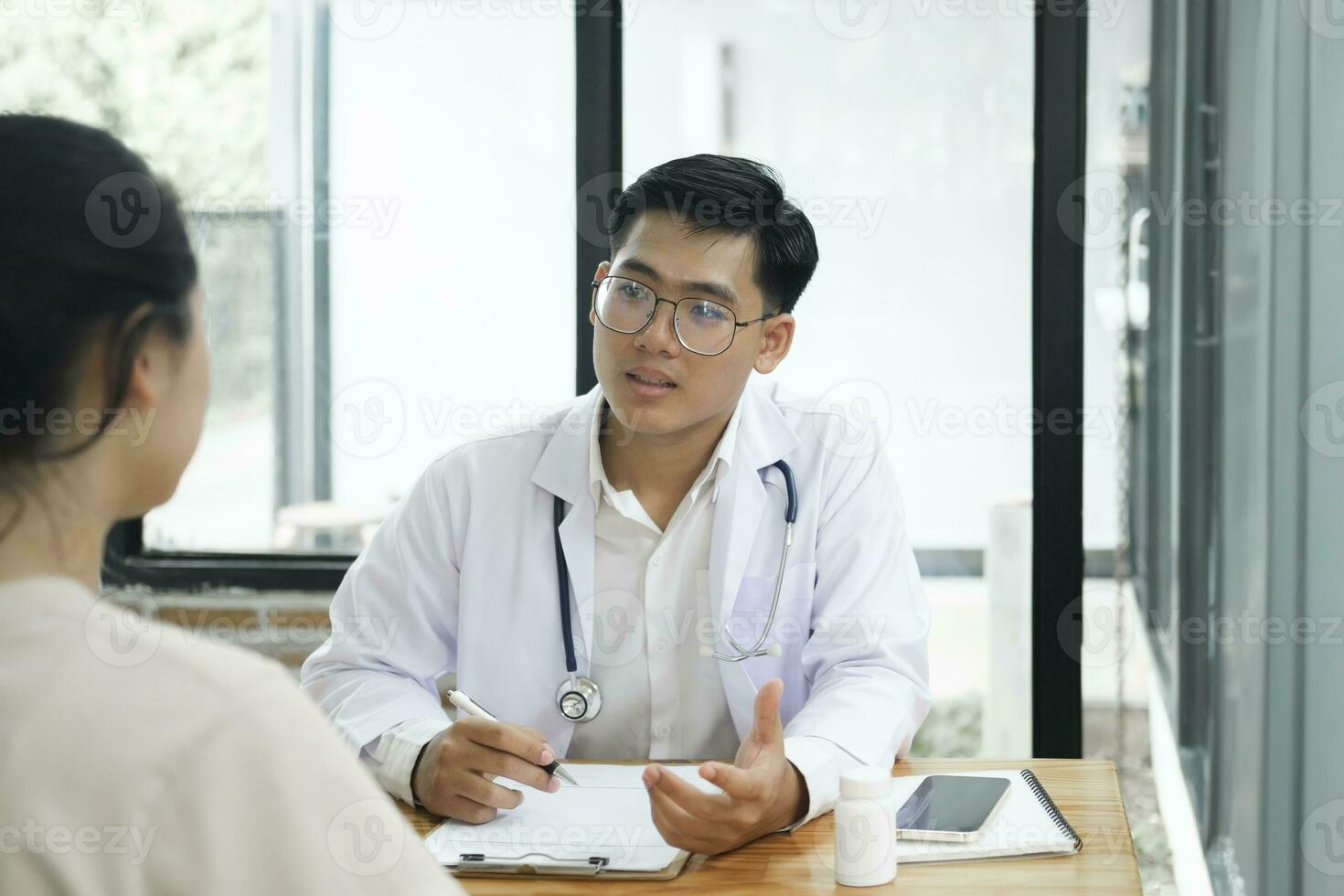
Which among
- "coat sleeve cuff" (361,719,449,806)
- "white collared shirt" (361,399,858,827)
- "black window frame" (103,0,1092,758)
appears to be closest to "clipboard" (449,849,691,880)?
"coat sleeve cuff" (361,719,449,806)

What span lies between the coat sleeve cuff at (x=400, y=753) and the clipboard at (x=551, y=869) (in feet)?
0.75

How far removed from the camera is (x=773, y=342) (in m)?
2.02

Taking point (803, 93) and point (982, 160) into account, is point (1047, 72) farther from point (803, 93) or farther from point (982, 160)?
point (803, 93)

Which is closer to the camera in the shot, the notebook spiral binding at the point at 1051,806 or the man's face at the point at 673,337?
the notebook spiral binding at the point at 1051,806

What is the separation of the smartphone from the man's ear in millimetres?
742

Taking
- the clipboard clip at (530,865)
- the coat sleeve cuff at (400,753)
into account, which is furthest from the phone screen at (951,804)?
the coat sleeve cuff at (400,753)

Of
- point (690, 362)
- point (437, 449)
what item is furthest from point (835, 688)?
point (437, 449)

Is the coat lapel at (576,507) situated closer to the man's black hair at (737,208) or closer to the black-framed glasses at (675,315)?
the black-framed glasses at (675,315)

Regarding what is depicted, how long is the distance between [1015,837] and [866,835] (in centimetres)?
21

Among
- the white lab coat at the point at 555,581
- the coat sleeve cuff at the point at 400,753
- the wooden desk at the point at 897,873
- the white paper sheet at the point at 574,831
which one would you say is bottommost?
the wooden desk at the point at 897,873

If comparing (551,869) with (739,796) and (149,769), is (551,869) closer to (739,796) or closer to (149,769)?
(739,796)

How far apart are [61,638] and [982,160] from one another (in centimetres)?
216

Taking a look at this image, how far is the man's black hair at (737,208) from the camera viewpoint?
1888mm

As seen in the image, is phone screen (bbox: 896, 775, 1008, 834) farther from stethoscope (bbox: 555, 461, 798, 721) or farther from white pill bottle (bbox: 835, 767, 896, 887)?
stethoscope (bbox: 555, 461, 798, 721)
